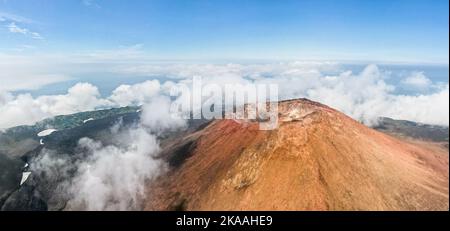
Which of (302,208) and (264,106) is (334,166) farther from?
(264,106)

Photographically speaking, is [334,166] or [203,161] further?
[203,161]

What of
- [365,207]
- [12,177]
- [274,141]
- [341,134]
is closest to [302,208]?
[365,207]

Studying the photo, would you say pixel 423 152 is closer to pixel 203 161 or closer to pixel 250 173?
pixel 250 173

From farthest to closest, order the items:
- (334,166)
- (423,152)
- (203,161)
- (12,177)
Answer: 1. (12,177)
2. (203,161)
3. (423,152)
4. (334,166)
